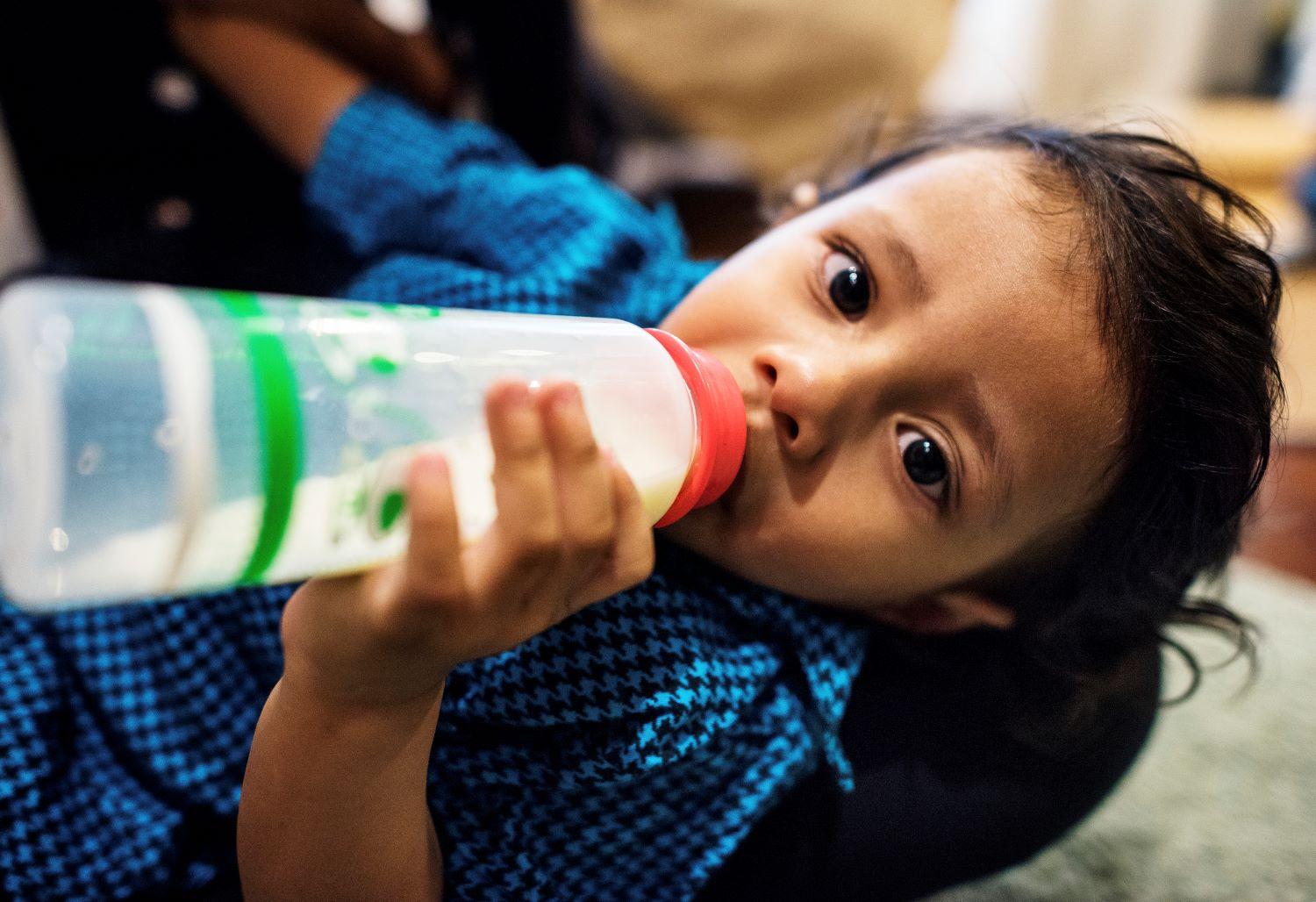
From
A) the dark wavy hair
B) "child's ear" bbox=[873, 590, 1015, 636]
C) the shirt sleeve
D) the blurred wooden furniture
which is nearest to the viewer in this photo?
the dark wavy hair

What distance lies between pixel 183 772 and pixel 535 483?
0.47 m

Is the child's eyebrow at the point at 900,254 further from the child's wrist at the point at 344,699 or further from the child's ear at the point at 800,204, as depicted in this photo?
the child's wrist at the point at 344,699

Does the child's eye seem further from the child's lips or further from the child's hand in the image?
the child's hand

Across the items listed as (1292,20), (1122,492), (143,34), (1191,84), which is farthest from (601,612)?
(1292,20)

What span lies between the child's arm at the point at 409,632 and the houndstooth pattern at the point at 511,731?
0.11 meters

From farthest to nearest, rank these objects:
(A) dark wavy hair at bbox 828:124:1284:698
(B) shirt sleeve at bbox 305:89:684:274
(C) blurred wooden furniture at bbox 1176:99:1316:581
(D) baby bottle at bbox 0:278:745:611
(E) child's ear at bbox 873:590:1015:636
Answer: (C) blurred wooden furniture at bbox 1176:99:1316:581 → (B) shirt sleeve at bbox 305:89:684:274 → (E) child's ear at bbox 873:590:1015:636 → (A) dark wavy hair at bbox 828:124:1284:698 → (D) baby bottle at bbox 0:278:745:611

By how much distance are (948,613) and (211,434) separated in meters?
0.61

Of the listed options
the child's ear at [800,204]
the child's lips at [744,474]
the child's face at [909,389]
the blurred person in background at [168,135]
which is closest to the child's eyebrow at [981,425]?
the child's face at [909,389]

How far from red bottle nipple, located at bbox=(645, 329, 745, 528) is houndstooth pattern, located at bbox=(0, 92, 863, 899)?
13cm

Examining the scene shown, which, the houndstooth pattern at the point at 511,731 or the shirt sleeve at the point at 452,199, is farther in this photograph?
the shirt sleeve at the point at 452,199

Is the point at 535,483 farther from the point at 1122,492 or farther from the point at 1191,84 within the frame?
the point at 1191,84

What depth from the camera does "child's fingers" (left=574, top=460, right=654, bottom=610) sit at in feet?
1.43

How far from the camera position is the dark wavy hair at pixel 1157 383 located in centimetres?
64

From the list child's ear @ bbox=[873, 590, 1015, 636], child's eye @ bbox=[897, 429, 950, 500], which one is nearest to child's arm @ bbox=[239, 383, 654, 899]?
child's eye @ bbox=[897, 429, 950, 500]
